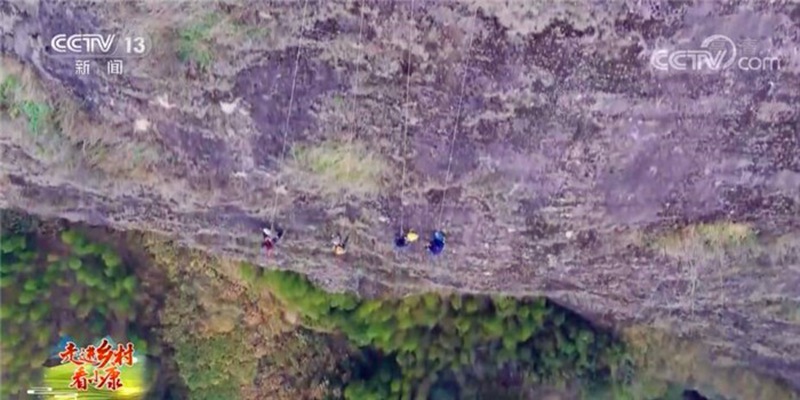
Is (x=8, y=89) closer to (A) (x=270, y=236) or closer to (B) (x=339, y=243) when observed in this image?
(A) (x=270, y=236)

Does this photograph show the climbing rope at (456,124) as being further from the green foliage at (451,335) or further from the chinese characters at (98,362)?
the chinese characters at (98,362)

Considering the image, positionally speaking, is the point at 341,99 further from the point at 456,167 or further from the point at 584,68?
the point at 584,68

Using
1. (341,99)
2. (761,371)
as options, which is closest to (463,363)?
(761,371)

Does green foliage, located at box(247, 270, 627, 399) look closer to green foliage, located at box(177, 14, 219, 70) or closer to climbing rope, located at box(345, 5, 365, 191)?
climbing rope, located at box(345, 5, 365, 191)

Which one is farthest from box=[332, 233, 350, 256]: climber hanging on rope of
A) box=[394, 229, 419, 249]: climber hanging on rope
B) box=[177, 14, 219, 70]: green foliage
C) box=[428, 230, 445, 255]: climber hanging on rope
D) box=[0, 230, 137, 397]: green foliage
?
box=[0, 230, 137, 397]: green foliage

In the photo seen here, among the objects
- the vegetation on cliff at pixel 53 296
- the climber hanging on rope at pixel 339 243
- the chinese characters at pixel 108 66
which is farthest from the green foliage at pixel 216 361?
the chinese characters at pixel 108 66
